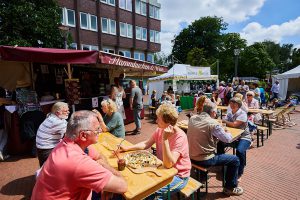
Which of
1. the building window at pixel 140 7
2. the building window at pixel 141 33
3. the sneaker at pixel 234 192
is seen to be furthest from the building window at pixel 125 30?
the sneaker at pixel 234 192

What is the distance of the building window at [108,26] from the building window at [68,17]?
342 cm

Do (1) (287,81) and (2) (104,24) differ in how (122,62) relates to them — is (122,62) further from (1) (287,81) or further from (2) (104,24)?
(2) (104,24)

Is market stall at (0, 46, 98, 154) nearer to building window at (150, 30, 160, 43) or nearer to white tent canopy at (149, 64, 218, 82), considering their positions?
white tent canopy at (149, 64, 218, 82)

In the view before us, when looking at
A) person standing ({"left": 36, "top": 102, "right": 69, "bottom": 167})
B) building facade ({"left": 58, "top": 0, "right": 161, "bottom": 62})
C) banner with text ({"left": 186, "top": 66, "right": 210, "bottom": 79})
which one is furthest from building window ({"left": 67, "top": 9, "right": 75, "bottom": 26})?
person standing ({"left": 36, "top": 102, "right": 69, "bottom": 167})

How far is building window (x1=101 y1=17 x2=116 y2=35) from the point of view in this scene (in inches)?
867

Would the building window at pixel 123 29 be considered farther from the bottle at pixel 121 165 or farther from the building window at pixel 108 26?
the bottle at pixel 121 165

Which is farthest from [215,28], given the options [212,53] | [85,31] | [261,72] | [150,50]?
[85,31]

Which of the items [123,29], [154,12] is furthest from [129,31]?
[154,12]

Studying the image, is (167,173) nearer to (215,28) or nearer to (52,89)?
(52,89)

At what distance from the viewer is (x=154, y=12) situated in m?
27.4

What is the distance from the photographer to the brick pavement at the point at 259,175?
137 inches

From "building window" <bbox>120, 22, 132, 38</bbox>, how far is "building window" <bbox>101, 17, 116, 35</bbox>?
111 cm

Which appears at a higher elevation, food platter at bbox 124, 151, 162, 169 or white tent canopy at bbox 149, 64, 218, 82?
white tent canopy at bbox 149, 64, 218, 82

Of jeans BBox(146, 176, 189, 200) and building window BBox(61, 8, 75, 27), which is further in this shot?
building window BBox(61, 8, 75, 27)
